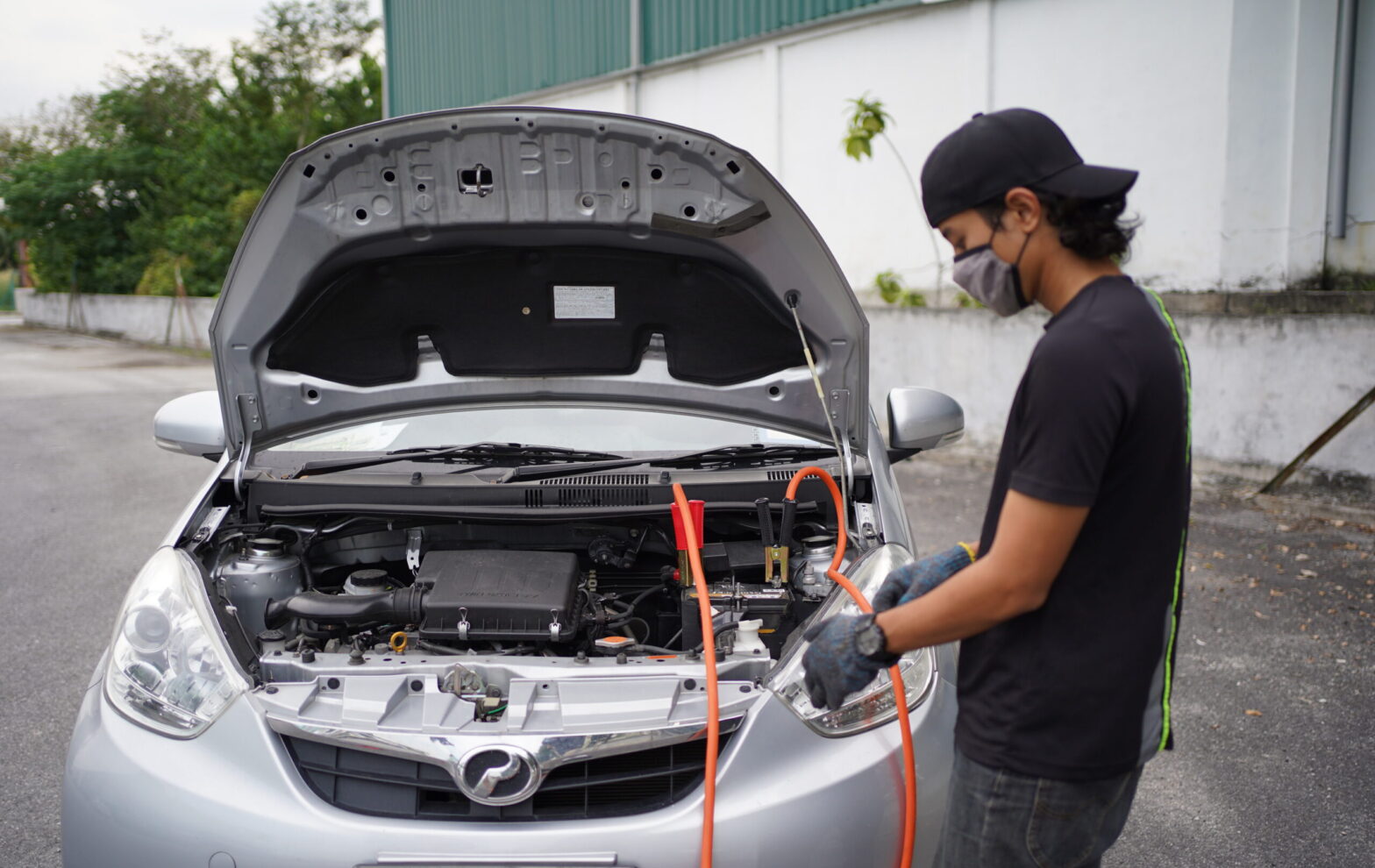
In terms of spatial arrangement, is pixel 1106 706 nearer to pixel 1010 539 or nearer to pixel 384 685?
pixel 1010 539

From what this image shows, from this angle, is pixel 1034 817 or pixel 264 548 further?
pixel 264 548

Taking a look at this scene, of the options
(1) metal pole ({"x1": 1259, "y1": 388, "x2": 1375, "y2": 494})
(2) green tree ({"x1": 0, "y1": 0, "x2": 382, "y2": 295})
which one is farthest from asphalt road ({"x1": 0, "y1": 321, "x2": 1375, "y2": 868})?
(2) green tree ({"x1": 0, "y1": 0, "x2": 382, "y2": 295})

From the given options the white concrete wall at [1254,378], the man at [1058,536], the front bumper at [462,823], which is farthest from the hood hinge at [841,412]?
the white concrete wall at [1254,378]

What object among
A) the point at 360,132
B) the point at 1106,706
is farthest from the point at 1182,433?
the point at 360,132

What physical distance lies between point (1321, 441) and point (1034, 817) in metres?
6.06

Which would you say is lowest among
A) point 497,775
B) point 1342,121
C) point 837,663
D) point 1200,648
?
point 1200,648

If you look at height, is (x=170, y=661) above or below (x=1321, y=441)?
above

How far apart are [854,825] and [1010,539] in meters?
0.81

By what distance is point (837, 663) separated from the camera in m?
1.65

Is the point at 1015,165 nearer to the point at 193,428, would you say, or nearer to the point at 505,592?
the point at 505,592

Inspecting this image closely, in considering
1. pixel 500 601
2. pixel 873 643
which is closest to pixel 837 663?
pixel 873 643

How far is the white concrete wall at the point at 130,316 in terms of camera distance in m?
21.5

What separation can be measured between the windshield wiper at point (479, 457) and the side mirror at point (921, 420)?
83 centimetres

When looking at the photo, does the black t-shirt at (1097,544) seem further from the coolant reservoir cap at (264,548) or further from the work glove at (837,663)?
the coolant reservoir cap at (264,548)
